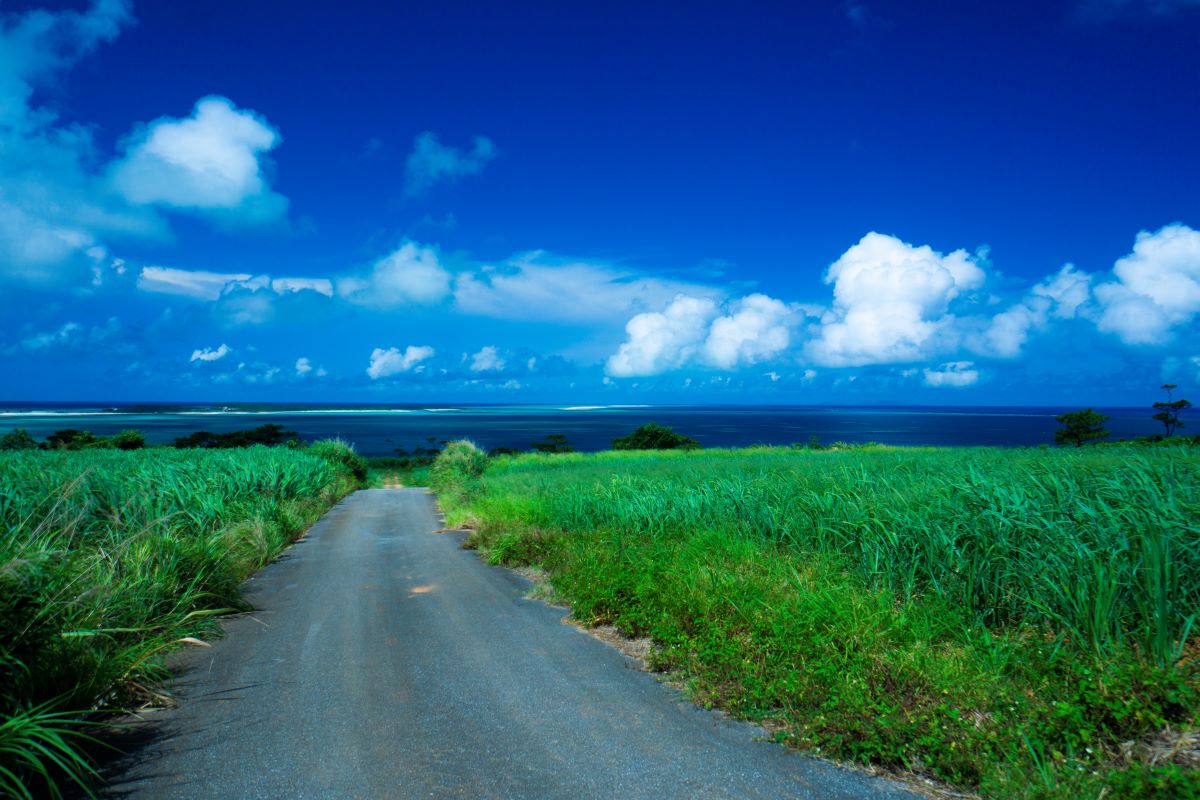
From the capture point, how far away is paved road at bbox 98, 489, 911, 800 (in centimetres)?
413

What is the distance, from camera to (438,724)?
5.04 metres

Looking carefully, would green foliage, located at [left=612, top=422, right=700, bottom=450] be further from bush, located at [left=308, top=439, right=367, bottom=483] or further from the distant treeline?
the distant treeline

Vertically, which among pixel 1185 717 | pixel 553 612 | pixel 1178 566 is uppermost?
pixel 1178 566

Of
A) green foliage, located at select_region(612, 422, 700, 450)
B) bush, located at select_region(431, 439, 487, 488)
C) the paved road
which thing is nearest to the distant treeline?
bush, located at select_region(431, 439, 487, 488)

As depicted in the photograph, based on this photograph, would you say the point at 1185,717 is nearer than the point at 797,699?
Yes

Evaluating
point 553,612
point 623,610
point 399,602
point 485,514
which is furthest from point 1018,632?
point 485,514

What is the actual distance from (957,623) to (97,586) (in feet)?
26.4

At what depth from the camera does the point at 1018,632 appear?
599cm

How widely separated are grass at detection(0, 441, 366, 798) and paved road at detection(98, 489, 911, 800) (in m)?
0.50

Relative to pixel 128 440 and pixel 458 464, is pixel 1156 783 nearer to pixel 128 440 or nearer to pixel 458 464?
pixel 458 464

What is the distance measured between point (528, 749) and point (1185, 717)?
4.47 metres

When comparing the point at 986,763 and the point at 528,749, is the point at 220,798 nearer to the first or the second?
the point at 528,749

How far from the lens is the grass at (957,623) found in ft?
13.3

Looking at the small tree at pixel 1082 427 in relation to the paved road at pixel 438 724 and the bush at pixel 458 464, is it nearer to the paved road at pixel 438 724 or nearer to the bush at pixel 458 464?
the bush at pixel 458 464
